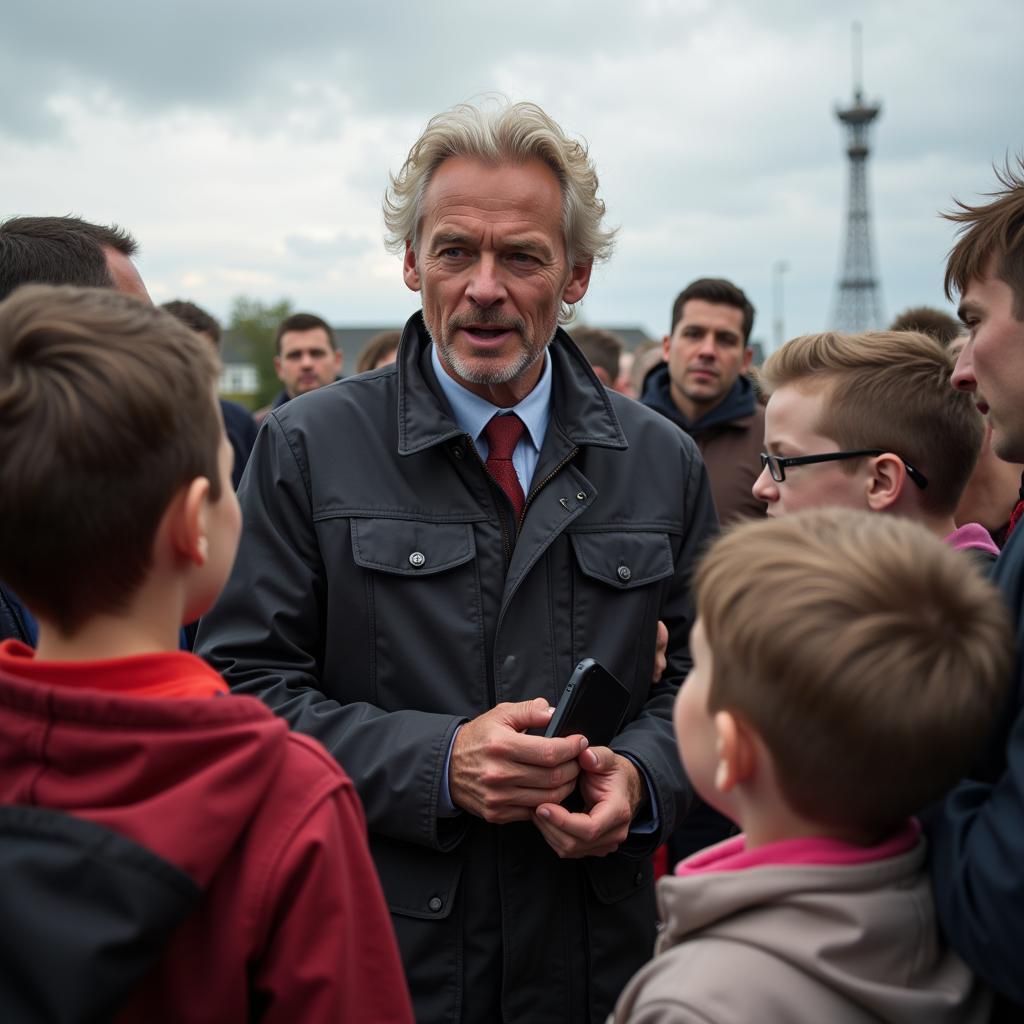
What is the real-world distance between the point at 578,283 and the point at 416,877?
5.95 feet

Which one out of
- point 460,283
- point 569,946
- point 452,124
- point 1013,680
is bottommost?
point 569,946

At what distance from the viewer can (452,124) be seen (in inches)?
112

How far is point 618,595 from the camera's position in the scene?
8.66 ft

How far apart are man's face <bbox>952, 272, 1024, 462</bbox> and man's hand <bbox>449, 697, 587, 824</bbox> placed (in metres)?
1.09

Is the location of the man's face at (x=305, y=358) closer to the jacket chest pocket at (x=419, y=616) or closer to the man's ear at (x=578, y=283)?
the man's ear at (x=578, y=283)

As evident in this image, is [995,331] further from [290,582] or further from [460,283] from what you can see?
[290,582]

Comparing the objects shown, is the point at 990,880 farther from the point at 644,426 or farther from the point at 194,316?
the point at 194,316

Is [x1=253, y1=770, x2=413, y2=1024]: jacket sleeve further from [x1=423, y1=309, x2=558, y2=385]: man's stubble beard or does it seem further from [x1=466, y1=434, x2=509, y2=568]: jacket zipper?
[x1=423, y1=309, x2=558, y2=385]: man's stubble beard

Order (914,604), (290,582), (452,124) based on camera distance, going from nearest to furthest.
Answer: (914,604), (290,582), (452,124)

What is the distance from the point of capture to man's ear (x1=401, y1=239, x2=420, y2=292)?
307 centimetres

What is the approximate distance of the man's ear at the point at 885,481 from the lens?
2.56m

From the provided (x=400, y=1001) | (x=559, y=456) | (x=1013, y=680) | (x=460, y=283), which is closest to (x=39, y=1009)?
(x=400, y=1001)

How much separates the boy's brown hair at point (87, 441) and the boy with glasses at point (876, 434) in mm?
1674

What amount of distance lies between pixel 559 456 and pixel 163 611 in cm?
133
